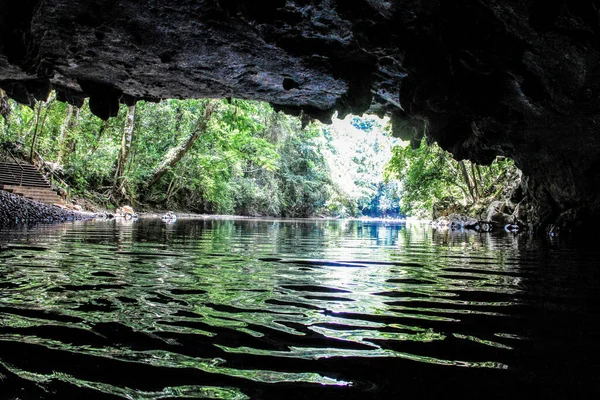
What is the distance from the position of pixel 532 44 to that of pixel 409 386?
193 inches

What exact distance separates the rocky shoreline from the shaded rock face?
3.27m

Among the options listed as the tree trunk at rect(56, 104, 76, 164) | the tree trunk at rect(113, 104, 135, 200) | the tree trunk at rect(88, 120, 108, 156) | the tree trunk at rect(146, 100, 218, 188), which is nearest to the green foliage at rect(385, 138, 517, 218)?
the tree trunk at rect(146, 100, 218, 188)

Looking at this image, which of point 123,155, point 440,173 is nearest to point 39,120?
point 123,155

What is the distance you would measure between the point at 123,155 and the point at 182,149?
3.29 metres

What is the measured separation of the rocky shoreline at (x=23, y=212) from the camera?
1008 centimetres

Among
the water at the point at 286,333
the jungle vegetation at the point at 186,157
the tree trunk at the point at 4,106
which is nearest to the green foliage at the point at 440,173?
the jungle vegetation at the point at 186,157

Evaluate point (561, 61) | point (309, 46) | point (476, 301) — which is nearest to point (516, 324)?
point (476, 301)

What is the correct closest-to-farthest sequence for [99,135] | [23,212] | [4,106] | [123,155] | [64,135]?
[23,212] < [4,106] < [64,135] < [123,155] < [99,135]

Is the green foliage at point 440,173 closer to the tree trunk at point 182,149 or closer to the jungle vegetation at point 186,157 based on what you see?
the jungle vegetation at point 186,157

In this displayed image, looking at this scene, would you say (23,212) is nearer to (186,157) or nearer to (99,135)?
(99,135)

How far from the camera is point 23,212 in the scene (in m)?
11.0

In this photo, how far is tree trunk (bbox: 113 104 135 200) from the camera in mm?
19906

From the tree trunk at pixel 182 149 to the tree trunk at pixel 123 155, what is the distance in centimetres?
271

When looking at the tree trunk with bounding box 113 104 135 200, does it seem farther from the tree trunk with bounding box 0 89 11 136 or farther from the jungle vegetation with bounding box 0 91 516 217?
the tree trunk with bounding box 0 89 11 136
